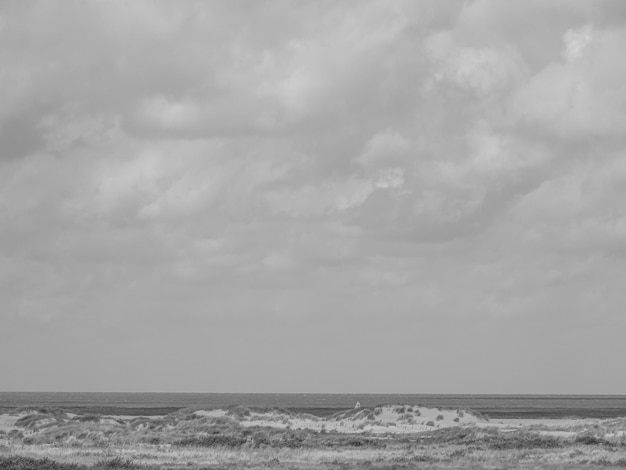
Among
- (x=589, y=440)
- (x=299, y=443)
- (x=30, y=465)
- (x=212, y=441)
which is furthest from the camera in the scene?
(x=299, y=443)

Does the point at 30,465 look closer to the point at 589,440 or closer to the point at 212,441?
the point at 212,441

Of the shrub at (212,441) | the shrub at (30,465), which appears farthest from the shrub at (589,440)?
the shrub at (30,465)

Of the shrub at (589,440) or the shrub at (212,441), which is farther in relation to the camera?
the shrub at (212,441)

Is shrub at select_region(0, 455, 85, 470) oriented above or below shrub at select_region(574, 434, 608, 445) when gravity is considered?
below

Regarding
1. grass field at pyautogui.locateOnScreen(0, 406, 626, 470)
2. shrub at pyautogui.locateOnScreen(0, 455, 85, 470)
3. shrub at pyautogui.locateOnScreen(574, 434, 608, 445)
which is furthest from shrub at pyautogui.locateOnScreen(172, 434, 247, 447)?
shrub at pyautogui.locateOnScreen(574, 434, 608, 445)

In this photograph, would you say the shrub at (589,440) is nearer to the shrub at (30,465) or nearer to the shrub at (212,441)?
the shrub at (212,441)

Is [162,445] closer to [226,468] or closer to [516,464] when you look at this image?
[226,468]

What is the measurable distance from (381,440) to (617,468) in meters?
23.8

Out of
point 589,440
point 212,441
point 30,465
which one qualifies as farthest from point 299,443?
point 30,465

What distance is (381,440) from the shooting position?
209 feet

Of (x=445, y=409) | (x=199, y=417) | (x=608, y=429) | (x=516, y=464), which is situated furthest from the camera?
(x=445, y=409)

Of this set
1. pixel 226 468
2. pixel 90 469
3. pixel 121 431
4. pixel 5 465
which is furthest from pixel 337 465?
pixel 121 431

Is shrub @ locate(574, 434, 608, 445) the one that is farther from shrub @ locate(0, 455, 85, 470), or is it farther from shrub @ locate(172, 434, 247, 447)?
shrub @ locate(0, 455, 85, 470)

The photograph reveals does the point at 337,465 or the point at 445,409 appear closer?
the point at 337,465
